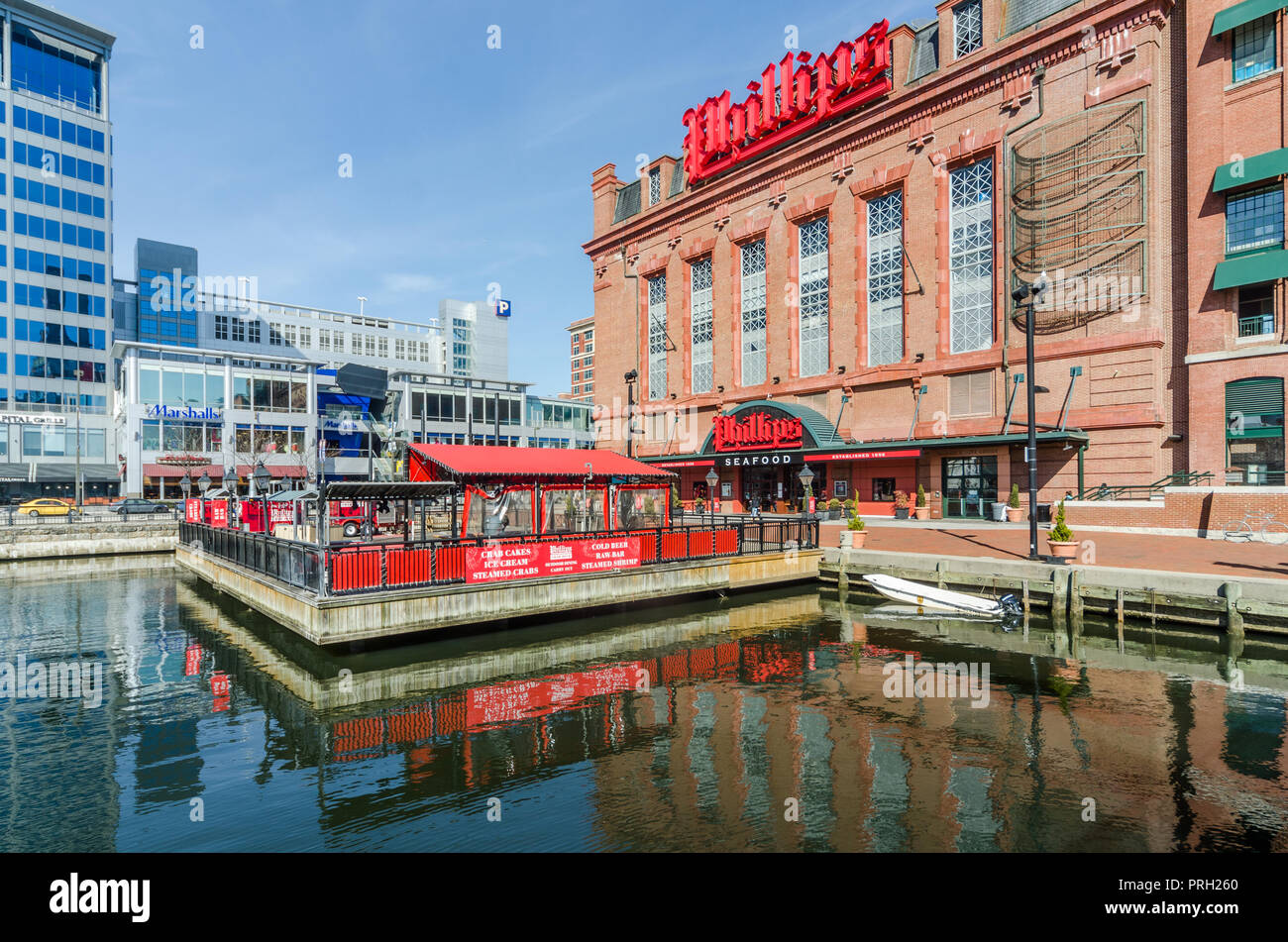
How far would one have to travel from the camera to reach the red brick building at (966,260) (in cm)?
2980

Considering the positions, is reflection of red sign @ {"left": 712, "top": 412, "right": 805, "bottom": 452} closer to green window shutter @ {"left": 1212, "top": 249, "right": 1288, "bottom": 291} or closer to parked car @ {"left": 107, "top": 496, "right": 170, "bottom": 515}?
green window shutter @ {"left": 1212, "top": 249, "right": 1288, "bottom": 291}

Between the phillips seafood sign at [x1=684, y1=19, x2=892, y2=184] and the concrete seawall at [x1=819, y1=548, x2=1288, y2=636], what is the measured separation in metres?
31.6

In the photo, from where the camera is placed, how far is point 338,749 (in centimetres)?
1112

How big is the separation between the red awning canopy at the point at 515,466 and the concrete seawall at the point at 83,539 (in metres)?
24.2

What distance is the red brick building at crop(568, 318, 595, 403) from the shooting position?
15725cm

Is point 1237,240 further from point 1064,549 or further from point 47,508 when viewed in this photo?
point 47,508

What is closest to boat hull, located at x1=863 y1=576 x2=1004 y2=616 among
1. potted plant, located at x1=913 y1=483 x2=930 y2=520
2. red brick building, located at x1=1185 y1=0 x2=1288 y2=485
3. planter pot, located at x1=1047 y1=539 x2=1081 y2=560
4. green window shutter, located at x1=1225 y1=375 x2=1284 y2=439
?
planter pot, located at x1=1047 y1=539 x2=1081 y2=560

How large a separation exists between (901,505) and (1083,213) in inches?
678

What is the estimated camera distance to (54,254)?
66312mm

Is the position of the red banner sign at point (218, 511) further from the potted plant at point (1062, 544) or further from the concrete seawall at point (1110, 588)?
the potted plant at point (1062, 544)
